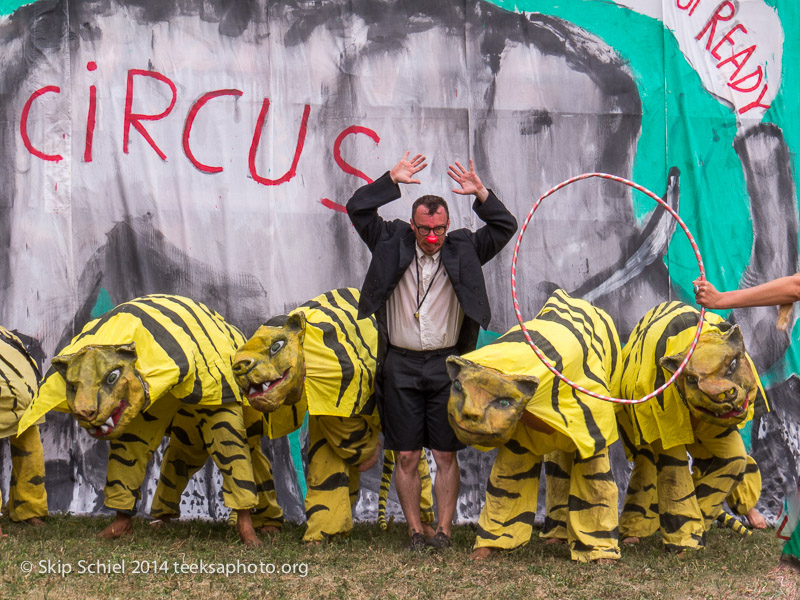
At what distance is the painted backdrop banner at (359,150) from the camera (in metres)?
7.64

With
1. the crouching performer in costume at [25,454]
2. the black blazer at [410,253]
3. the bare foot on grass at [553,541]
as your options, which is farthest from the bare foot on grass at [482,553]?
the crouching performer in costume at [25,454]

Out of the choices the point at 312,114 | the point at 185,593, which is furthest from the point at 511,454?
the point at 312,114

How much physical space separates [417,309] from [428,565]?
5.13ft

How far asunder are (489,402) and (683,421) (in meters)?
1.44

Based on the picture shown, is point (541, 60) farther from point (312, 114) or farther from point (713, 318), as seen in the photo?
point (713, 318)

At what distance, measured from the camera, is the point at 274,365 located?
20.0 feet

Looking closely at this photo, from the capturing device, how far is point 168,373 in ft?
20.2

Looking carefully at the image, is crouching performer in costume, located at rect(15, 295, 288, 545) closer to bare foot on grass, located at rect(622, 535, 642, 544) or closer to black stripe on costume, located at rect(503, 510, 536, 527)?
black stripe on costume, located at rect(503, 510, 536, 527)

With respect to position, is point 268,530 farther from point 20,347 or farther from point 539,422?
point 539,422

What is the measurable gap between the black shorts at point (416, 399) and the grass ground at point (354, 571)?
678 millimetres

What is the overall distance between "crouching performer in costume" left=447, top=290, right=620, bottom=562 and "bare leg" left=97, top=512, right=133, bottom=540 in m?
2.26

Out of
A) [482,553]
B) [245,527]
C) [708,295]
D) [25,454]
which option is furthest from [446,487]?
[25,454]

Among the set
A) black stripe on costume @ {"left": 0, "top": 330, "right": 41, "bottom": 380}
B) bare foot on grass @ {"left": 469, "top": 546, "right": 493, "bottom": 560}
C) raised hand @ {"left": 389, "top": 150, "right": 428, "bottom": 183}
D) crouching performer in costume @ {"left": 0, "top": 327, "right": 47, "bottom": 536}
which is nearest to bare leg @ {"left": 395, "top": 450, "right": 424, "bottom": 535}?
bare foot on grass @ {"left": 469, "top": 546, "right": 493, "bottom": 560}

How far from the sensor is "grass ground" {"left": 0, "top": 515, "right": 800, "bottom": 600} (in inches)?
208
